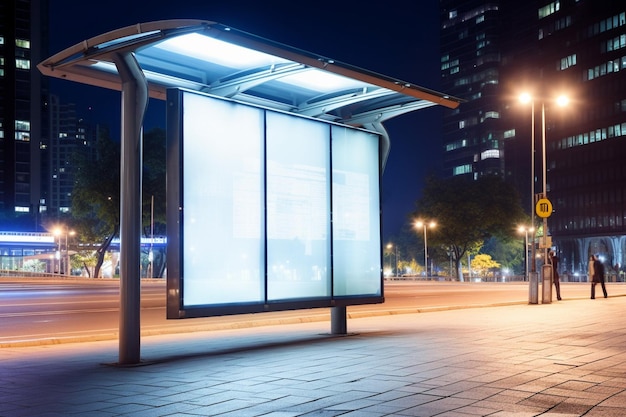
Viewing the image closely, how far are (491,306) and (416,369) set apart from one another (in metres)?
15.2

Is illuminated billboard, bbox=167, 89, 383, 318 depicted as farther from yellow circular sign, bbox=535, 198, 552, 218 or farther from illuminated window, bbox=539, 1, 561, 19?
illuminated window, bbox=539, 1, 561, 19

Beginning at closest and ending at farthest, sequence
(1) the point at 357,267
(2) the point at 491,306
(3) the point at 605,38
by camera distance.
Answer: (1) the point at 357,267, (2) the point at 491,306, (3) the point at 605,38

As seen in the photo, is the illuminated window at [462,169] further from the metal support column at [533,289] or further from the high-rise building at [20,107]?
the metal support column at [533,289]

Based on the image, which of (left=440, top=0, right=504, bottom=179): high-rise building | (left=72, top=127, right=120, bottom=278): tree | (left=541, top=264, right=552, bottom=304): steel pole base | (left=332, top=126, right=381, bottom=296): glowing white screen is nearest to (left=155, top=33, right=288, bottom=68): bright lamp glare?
(left=332, top=126, right=381, bottom=296): glowing white screen

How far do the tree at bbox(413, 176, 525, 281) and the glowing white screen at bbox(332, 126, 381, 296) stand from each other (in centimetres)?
6732

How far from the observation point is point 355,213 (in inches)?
521

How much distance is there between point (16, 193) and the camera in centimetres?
14838

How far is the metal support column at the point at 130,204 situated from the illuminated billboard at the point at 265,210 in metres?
0.41

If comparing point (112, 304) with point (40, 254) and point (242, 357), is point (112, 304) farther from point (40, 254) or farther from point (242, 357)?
point (40, 254)

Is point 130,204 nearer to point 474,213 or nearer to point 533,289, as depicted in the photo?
point 533,289

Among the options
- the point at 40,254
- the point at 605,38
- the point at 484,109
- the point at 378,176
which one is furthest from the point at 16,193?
the point at 378,176

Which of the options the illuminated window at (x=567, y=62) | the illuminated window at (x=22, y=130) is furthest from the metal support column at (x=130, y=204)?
the illuminated window at (x=22, y=130)

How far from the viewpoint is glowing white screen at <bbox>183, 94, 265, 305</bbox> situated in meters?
10.1

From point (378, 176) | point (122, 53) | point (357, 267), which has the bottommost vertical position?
point (357, 267)
